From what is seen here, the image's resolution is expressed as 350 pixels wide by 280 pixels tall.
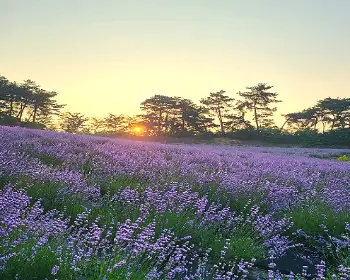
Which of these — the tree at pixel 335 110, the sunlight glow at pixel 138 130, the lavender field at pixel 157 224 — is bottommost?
the lavender field at pixel 157 224

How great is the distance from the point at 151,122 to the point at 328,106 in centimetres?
2455

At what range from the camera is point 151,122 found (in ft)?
175

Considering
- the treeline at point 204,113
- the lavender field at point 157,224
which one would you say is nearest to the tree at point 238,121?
the treeline at point 204,113

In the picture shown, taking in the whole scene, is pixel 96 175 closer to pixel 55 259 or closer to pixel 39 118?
pixel 55 259

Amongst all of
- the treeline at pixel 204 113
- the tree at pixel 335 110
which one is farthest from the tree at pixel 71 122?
the tree at pixel 335 110

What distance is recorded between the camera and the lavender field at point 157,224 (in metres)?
2.62

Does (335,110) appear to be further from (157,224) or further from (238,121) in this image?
(157,224)

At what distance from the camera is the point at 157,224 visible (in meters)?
3.88

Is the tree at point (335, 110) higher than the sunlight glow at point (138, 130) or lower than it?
higher

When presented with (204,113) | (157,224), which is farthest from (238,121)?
(157,224)

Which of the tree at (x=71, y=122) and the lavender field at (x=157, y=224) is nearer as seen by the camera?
the lavender field at (x=157, y=224)

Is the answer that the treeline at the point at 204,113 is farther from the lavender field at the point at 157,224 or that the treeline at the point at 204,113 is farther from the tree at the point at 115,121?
the lavender field at the point at 157,224

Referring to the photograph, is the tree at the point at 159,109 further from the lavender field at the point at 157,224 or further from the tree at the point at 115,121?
the lavender field at the point at 157,224

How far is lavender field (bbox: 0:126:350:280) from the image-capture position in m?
2.62
